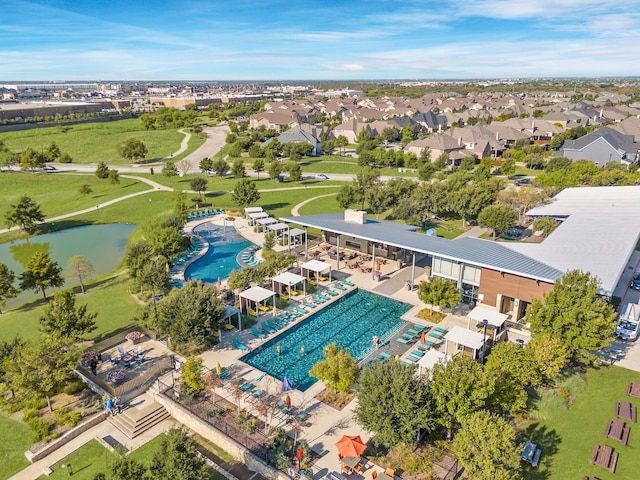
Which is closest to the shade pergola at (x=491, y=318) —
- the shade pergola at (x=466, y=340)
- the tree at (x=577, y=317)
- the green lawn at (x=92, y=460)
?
the shade pergola at (x=466, y=340)

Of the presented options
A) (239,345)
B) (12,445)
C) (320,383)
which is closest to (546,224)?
(320,383)

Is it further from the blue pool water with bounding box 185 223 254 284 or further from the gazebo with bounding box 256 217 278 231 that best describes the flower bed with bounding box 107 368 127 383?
the gazebo with bounding box 256 217 278 231

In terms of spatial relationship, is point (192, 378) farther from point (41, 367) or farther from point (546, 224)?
point (546, 224)

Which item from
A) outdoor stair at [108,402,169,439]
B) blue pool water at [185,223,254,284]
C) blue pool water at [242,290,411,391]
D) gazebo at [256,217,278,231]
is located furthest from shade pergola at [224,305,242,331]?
gazebo at [256,217,278,231]

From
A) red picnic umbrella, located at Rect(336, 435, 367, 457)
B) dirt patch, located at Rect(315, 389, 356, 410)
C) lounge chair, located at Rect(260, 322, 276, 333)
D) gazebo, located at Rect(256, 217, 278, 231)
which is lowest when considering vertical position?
dirt patch, located at Rect(315, 389, 356, 410)

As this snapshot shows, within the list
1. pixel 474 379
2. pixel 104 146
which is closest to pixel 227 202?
pixel 474 379
